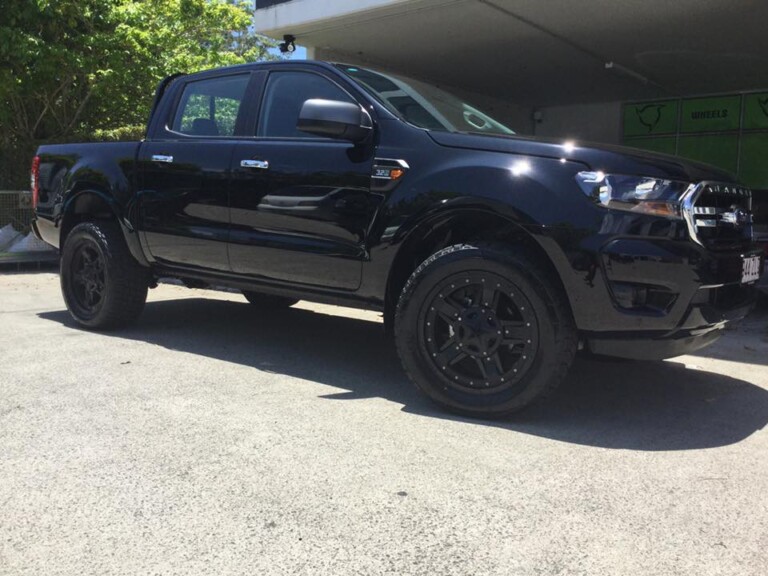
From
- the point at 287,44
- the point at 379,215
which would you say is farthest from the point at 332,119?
the point at 287,44

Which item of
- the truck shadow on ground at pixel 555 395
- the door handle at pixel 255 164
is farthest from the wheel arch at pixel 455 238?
the door handle at pixel 255 164

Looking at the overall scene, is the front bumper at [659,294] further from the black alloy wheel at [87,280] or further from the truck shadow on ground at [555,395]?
the black alloy wheel at [87,280]

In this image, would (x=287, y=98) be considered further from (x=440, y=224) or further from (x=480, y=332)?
(x=480, y=332)

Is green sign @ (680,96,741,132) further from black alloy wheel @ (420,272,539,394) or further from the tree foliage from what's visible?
black alloy wheel @ (420,272,539,394)

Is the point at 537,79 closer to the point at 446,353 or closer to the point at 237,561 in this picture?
the point at 446,353

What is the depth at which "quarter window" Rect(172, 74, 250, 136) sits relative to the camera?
15.5 ft

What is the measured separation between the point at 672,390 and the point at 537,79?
819 cm

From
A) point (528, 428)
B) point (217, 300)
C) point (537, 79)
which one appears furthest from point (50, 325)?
point (537, 79)

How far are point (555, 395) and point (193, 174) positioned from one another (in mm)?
2803

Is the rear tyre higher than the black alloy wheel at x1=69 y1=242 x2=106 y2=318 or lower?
lower

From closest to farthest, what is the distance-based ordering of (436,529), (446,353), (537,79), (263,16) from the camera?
(436,529), (446,353), (263,16), (537,79)

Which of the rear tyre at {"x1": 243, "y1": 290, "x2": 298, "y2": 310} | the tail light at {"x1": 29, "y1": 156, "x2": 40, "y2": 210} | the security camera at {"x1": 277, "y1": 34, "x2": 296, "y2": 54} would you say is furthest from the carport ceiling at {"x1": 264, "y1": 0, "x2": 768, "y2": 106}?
the tail light at {"x1": 29, "y1": 156, "x2": 40, "y2": 210}

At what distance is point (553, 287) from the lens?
3.36 metres

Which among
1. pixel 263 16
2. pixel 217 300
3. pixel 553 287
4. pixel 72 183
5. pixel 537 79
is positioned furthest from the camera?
pixel 537 79
